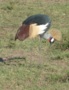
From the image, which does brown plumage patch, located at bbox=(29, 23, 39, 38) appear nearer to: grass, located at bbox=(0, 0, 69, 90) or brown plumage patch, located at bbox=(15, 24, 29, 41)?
brown plumage patch, located at bbox=(15, 24, 29, 41)

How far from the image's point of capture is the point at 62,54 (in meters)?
7.82

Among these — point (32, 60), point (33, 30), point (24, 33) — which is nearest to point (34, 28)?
point (33, 30)

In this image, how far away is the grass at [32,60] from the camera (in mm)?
6492

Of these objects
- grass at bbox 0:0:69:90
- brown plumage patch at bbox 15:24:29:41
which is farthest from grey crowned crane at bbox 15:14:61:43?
grass at bbox 0:0:69:90

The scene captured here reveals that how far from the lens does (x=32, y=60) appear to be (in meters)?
7.56

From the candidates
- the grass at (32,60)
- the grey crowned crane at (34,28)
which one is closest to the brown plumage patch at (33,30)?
the grey crowned crane at (34,28)

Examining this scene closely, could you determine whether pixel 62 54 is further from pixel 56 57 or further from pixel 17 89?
pixel 17 89

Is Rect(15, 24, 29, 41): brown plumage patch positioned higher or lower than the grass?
higher

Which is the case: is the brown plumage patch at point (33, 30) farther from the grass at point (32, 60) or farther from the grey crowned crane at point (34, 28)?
the grass at point (32, 60)

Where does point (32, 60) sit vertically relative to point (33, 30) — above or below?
below

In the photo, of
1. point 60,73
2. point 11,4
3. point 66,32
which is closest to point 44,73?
point 60,73

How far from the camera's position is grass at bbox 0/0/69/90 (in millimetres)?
6492

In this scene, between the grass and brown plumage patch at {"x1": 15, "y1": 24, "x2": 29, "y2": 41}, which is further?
brown plumage patch at {"x1": 15, "y1": 24, "x2": 29, "y2": 41}

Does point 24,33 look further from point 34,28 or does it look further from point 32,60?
point 32,60
